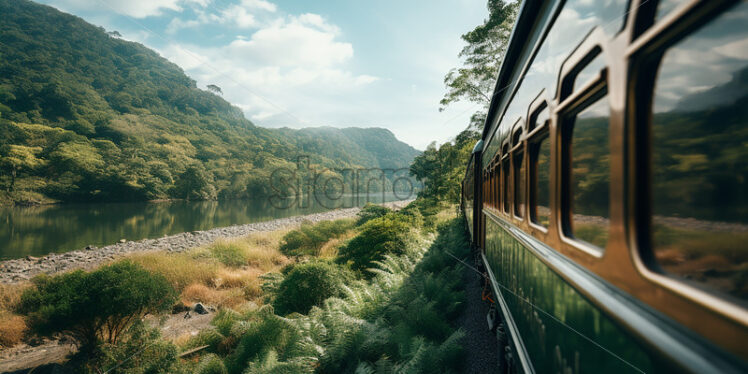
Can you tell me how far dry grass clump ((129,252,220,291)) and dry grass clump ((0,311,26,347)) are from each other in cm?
354

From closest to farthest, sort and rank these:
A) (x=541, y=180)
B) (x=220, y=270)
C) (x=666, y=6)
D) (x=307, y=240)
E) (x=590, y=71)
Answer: (x=666, y=6), (x=590, y=71), (x=541, y=180), (x=220, y=270), (x=307, y=240)

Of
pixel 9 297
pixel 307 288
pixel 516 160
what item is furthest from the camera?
pixel 9 297

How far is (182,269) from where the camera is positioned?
13203 millimetres

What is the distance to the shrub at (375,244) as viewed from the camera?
9.69m

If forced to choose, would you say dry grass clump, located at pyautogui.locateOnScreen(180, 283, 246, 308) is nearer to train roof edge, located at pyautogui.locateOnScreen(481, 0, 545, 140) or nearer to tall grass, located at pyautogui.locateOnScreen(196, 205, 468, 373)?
tall grass, located at pyautogui.locateOnScreen(196, 205, 468, 373)

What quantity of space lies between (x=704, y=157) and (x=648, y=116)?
27 centimetres

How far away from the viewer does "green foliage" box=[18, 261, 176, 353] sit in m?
5.60

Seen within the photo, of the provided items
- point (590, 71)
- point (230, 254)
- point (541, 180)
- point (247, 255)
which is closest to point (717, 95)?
point (590, 71)

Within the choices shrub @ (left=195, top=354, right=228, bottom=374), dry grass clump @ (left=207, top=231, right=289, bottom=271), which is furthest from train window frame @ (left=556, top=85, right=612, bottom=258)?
dry grass clump @ (left=207, top=231, right=289, bottom=271)

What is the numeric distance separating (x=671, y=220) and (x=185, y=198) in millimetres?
72620

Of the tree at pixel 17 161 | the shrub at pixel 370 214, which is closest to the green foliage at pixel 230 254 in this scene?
the shrub at pixel 370 214

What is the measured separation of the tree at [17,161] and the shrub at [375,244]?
6152 cm

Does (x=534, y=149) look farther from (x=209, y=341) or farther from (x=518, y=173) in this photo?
(x=209, y=341)

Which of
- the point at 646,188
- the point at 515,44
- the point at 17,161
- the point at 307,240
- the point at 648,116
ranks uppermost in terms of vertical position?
the point at 17,161
